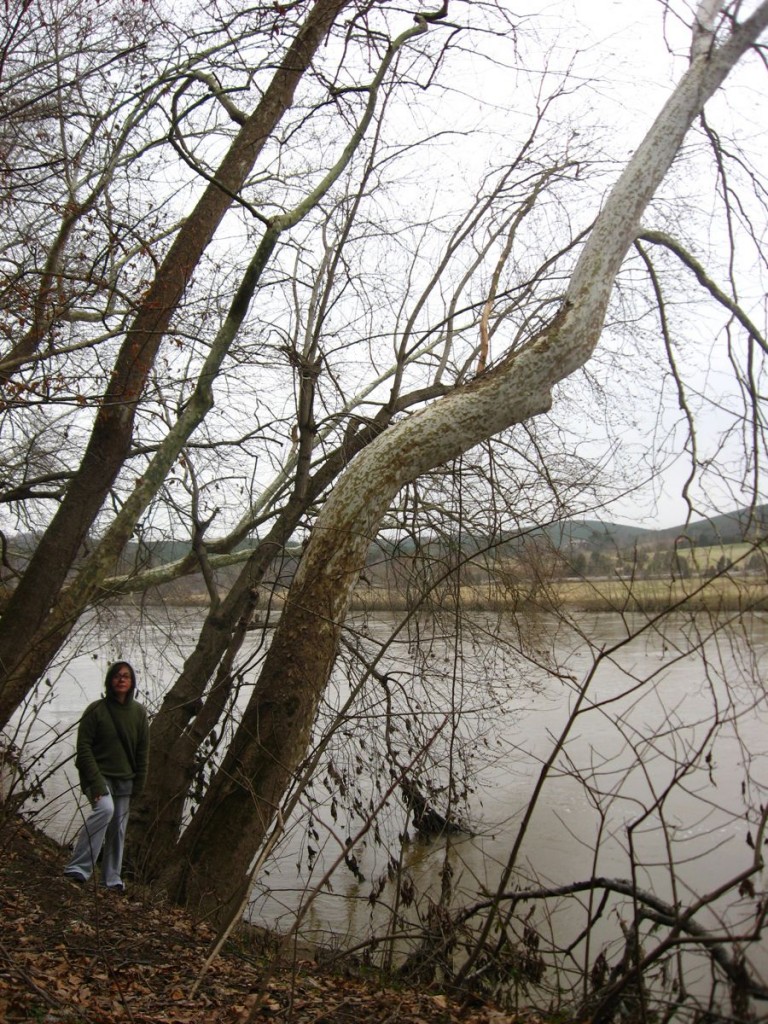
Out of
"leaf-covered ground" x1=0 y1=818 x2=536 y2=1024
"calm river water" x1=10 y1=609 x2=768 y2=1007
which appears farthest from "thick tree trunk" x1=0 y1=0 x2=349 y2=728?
"leaf-covered ground" x1=0 y1=818 x2=536 y2=1024

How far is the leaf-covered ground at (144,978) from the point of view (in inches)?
143

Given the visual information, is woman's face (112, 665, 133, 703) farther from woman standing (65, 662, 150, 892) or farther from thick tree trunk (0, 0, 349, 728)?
thick tree trunk (0, 0, 349, 728)

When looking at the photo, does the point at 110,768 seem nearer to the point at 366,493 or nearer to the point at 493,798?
the point at 366,493

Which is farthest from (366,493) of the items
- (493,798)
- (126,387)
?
(493,798)

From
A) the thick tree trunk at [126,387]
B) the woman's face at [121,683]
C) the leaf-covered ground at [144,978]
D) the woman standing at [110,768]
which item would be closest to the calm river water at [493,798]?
the woman standing at [110,768]

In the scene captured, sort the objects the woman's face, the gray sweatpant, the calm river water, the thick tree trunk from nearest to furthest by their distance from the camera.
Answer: the gray sweatpant, the woman's face, the thick tree trunk, the calm river water

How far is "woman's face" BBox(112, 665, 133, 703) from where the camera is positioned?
5879 millimetres

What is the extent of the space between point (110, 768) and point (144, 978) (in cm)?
184

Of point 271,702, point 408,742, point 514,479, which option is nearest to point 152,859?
point 408,742

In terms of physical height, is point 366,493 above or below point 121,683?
above

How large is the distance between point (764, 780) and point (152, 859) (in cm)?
703

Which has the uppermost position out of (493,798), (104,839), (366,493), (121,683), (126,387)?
(126,387)

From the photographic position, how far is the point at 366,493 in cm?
548

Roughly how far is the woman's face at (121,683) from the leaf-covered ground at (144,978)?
3.75ft
